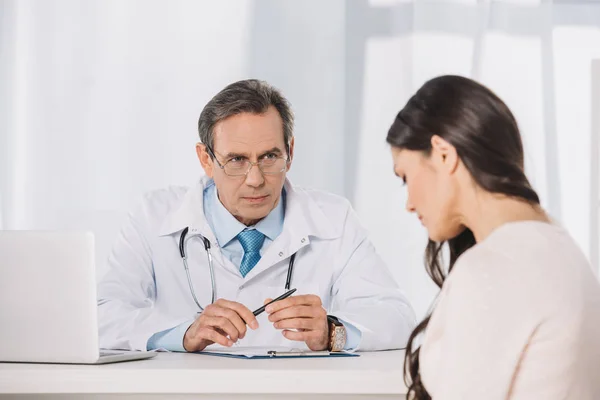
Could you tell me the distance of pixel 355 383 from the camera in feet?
5.02

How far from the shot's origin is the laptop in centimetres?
156

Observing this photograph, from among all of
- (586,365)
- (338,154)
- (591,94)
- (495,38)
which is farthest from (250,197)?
(591,94)

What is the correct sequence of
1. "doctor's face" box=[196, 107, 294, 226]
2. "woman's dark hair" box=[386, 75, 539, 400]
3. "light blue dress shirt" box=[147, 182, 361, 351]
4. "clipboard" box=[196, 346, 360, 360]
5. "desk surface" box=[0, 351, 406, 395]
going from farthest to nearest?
1. "light blue dress shirt" box=[147, 182, 361, 351]
2. "doctor's face" box=[196, 107, 294, 226]
3. "clipboard" box=[196, 346, 360, 360]
4. "desk surface" box=[0, 351, 406, 395]
5. "woman's dark hair" box=[386, 75, 539, 400]

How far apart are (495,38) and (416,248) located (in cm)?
89

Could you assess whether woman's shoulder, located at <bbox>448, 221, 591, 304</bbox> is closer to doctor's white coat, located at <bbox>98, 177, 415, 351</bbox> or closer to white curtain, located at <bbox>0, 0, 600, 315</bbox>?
doctor's white coat, located at <bbox>98, 177, 415, 351</bbox>

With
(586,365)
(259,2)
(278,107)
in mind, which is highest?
(259,2)

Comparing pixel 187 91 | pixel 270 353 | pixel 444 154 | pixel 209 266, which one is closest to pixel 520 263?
pixel 444 154

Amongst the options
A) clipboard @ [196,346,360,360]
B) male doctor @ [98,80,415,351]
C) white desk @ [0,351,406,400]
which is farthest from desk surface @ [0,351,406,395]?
male doctor @ [98,80,415,351]

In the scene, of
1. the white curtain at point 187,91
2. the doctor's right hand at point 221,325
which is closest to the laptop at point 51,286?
the doctor's right hand at point 221,325

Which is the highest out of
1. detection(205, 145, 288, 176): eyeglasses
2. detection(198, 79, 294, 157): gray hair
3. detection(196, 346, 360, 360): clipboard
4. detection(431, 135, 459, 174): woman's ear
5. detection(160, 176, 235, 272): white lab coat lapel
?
detection(198, 79, 294, 157): gray hair

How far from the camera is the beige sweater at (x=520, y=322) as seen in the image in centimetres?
105

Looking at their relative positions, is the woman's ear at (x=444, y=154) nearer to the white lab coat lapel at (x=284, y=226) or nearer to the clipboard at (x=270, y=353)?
the clipboard at (x=270, y=353)

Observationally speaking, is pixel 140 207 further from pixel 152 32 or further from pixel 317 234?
pixel 152 32

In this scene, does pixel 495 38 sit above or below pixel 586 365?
above
